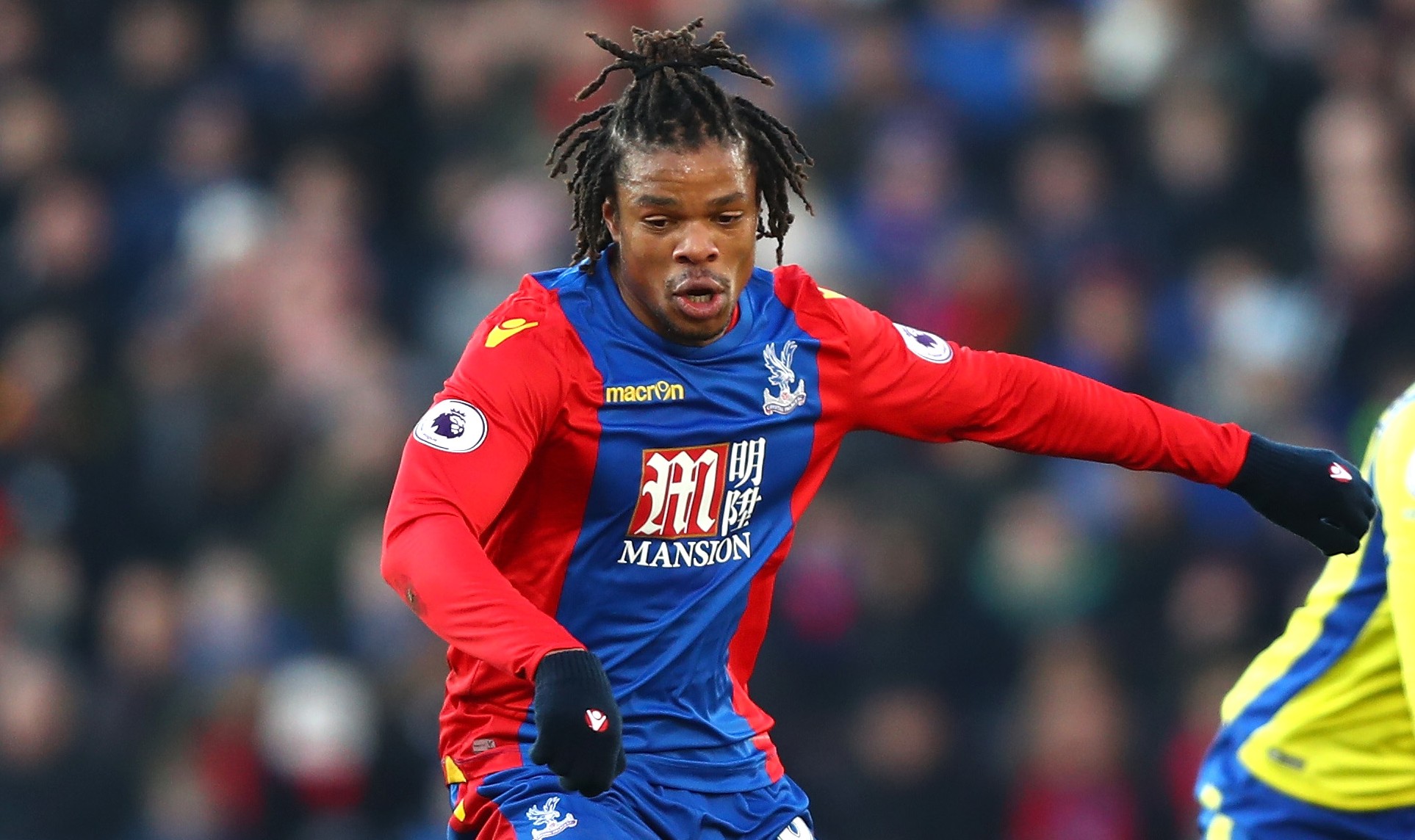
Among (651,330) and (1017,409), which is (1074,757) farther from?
(651,330)

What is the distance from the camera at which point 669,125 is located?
4.19m

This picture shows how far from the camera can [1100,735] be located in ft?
26.0

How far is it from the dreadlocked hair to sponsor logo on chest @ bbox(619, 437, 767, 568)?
503 mm

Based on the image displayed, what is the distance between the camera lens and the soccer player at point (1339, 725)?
4.83 m

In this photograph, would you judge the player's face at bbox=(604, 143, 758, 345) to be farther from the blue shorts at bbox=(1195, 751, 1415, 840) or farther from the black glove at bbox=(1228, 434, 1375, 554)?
the blue shorts at bbox=(1195, 751, 1415, 840)

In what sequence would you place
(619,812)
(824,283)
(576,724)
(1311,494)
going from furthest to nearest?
(824,283)
(1311,494)
(619,812)
(576,724)

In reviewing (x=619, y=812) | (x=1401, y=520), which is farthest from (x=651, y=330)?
(x=1401, y=520)

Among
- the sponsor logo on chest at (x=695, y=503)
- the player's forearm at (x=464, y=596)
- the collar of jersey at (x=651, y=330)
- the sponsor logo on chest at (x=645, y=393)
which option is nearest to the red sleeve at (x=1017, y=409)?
the collar of jersey at (x=651, y=330)

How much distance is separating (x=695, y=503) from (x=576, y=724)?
85 cm

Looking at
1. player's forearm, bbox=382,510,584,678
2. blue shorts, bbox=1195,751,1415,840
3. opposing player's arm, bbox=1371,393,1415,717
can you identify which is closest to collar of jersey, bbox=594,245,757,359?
player's forearm, bbox=382,510,584,678

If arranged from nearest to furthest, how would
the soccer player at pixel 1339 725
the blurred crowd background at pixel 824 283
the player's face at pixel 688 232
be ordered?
the player's face at pixel 688 232 < the soccer player at pixel 1339 725 < the blurred crowd background at pixel 824 283

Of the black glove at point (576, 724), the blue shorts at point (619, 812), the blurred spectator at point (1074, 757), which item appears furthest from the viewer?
the blurred spectator at point (1074, 757)

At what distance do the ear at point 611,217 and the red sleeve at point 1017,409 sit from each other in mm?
493

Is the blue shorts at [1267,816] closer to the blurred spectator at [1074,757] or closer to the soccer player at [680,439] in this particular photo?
the soccer player at [680,439]
